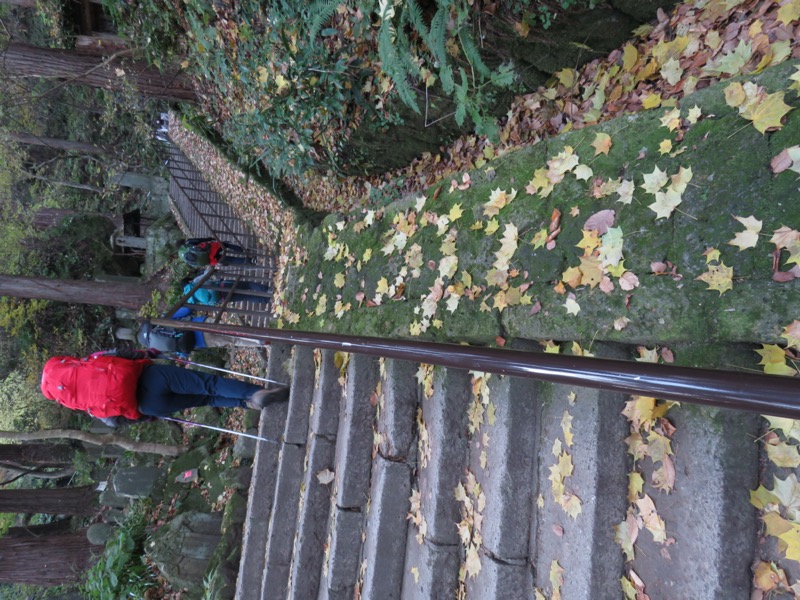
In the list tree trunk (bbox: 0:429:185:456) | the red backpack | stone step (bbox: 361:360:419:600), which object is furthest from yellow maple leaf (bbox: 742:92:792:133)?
tree trunk (bbox: 0:429:185:456)

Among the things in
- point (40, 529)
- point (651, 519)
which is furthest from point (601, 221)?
point (40, 529)

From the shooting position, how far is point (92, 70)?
7.14 metres

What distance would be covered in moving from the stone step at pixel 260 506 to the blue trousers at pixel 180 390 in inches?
16.3

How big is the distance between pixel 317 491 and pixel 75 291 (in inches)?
241

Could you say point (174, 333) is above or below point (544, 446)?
above

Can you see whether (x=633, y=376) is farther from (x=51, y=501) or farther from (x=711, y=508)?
(x=51, y=501)

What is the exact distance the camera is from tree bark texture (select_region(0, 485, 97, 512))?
9242 millimetres

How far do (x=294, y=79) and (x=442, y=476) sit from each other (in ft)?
13.7

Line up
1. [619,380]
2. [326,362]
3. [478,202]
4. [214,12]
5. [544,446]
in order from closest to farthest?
[619,380] → [544,446] → [478,202] → [326,362] → [214,12]

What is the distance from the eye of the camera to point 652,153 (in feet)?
7.21

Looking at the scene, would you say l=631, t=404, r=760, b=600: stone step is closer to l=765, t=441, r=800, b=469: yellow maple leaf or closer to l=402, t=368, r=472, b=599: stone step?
l=765, t=441, r=800, b=469: yellow maple leaf

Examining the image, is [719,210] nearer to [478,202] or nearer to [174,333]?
[478,202]

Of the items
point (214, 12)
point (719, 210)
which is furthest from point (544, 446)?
point (214, 12)

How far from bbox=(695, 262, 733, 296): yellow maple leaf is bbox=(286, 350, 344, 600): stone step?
9.16 ft
